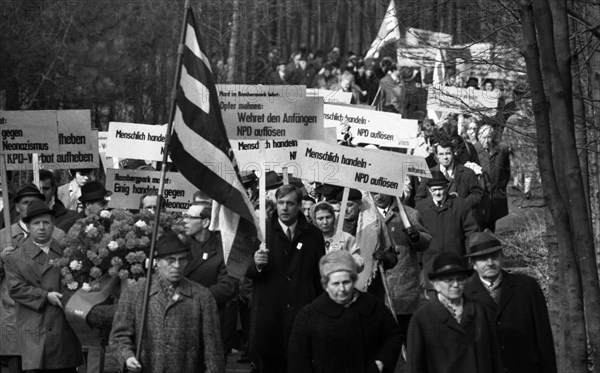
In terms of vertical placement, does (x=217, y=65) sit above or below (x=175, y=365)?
above

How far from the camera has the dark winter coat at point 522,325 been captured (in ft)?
31.1

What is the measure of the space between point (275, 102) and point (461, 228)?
3231mm

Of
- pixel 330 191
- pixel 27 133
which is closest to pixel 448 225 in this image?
pixel 330 191

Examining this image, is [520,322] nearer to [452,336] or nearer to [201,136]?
[452,336]

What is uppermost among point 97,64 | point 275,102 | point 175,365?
point 97,64

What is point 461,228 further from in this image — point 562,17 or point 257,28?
point 257,28

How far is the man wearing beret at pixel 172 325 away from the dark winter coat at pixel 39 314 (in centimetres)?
201

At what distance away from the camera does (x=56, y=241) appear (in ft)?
39.1

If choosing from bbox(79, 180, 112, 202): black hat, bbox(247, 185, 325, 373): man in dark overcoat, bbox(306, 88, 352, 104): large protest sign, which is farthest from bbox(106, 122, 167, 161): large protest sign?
bbox(247, 185, 325, 373): man in dark overcoat

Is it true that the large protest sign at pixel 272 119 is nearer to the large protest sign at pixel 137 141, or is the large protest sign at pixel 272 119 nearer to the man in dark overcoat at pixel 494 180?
the large protest sign at pixel 137 141

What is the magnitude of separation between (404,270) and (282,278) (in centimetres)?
200

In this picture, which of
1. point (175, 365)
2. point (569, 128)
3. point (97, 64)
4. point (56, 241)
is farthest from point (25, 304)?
point (97, 64)

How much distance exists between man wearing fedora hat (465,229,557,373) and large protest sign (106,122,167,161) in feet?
24.9

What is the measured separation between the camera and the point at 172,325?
31.4ft
